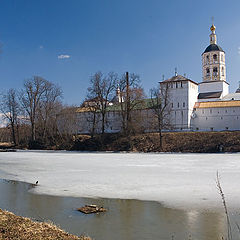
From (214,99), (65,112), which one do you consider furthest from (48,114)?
(214,99)

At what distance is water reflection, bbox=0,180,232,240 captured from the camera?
5742mm

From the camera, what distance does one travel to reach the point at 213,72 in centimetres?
6544

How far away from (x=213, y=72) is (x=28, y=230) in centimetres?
6554

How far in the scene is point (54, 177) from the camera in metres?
13.6

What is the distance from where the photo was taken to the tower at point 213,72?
6366 cm

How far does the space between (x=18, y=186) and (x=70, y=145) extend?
34.8 meters

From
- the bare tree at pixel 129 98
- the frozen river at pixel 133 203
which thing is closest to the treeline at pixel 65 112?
the bare tree at pixel 129 98

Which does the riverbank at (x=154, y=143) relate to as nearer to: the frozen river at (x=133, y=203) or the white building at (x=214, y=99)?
the white building at (x=214, y=99)

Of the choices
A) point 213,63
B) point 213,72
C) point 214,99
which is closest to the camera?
point 214,99

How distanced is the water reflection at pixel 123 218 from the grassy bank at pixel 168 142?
3065 cm

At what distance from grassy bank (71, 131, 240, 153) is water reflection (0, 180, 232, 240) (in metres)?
30.6

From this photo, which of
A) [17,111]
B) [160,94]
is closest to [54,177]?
[160,94]

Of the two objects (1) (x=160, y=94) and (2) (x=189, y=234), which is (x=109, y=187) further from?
(1) (x=160, y=94)

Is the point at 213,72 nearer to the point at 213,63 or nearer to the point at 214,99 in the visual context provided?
the point at 213,63
